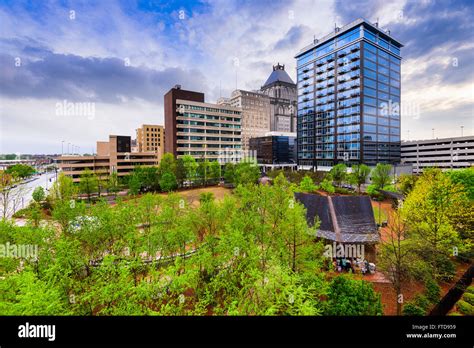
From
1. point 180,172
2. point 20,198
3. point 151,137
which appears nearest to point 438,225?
point 180,172

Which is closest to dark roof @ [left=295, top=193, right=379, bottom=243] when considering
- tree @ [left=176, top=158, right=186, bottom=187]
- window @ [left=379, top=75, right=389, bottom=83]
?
tree @ [left=176, top=158, right=186, bottom=187]

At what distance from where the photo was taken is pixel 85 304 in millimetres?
5586

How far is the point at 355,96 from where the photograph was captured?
47.5 meters

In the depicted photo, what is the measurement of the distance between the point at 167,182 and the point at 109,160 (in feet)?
72.0

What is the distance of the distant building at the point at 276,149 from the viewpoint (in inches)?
2849

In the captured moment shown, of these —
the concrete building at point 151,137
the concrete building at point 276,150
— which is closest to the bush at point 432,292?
the concrete building at point 276,150

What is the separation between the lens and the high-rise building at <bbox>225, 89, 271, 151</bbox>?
93.8 metres

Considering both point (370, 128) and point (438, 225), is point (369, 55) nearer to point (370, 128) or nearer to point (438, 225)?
point (370, 128)

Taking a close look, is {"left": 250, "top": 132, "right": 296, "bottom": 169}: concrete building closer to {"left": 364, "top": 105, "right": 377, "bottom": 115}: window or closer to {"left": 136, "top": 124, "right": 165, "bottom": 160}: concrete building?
{"left": 364, "top": 105, "right": 377, "bottom": 115}: window

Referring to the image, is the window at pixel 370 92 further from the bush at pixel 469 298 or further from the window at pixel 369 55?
the bush at pixel 469 298

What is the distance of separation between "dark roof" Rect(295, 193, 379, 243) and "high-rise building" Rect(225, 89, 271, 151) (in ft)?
255

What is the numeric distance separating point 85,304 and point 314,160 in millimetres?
57979

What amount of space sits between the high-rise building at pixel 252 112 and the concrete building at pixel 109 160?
173 feet
